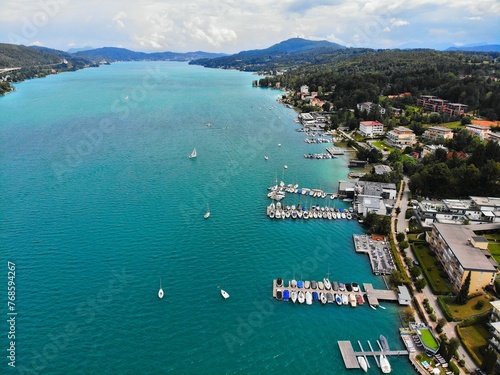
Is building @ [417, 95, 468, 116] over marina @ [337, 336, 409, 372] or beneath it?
over

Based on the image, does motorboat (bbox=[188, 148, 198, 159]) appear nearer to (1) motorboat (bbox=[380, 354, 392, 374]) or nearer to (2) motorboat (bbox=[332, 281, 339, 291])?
(2) motorboat (bbox=[332, 281, 339, 291])

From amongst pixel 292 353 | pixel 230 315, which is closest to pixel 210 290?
A: pixel 230 315

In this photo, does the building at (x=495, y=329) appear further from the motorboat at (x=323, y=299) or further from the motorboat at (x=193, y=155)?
the motorboat at (x=193, y=155)

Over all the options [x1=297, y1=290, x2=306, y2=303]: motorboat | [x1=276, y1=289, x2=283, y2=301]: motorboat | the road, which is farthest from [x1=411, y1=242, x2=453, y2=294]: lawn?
[x1=276, y1=289, x2=283, y2=301]: motorboat

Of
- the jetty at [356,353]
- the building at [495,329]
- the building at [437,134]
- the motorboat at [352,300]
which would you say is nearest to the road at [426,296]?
the building at [495,329]

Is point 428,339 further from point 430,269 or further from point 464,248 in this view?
point 464,248

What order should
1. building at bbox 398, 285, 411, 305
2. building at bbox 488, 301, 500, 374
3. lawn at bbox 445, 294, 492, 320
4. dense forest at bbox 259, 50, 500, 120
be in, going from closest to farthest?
building at bbox 488, 301, 500, 374
lawn at bbox 445, 294, 492, 320
building at bbox 398, 285, 411, 305
dense forest at bbox 259, 50, 500, 120

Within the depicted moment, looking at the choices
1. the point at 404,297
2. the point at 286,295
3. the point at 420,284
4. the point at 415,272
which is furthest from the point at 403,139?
the point at 286,295

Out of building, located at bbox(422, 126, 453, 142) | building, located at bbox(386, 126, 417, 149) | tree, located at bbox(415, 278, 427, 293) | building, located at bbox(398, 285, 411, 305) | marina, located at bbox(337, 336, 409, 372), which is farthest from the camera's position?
building, located at bbox(386, 126, 417, 149)
